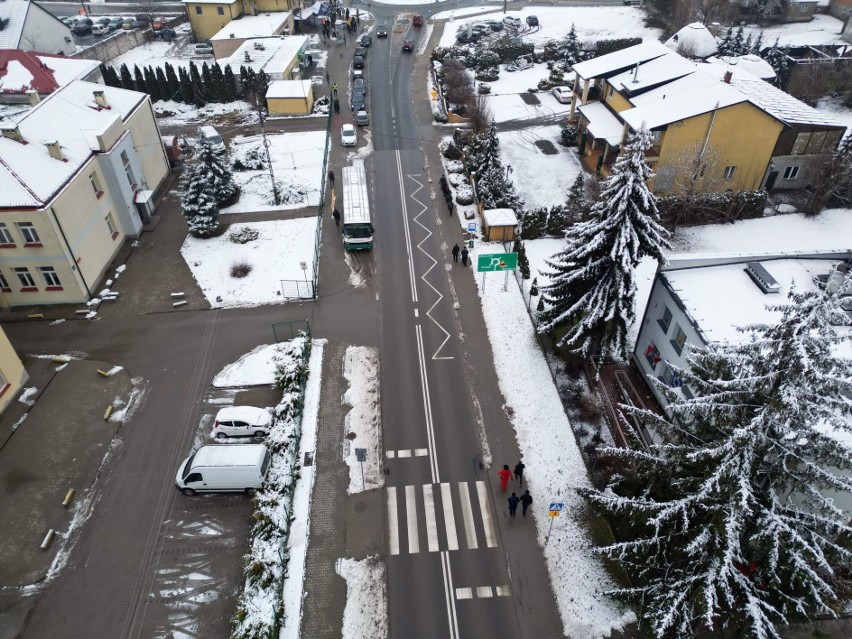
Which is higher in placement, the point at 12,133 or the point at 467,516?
the point at 12,133

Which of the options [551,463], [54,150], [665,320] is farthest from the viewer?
[54,150]

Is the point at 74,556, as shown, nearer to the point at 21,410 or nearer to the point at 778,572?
the point at 21,410

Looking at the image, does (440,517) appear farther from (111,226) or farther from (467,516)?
(111,226)

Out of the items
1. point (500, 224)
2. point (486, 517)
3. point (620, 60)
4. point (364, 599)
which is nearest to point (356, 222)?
point (500, 224)

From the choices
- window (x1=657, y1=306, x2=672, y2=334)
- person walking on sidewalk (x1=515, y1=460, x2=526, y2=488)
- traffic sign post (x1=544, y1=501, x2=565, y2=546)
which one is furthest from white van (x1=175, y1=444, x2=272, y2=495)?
window (x1=657, y1=306, x2=672, y2=334)

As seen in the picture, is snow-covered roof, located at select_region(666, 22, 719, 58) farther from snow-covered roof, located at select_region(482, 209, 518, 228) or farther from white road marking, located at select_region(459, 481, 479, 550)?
white road marking, located at select_region(459, 481, 479, 550)

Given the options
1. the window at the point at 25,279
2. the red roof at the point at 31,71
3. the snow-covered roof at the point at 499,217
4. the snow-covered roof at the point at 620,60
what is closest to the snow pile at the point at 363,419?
the snow-covered roof at the point at 499,217
